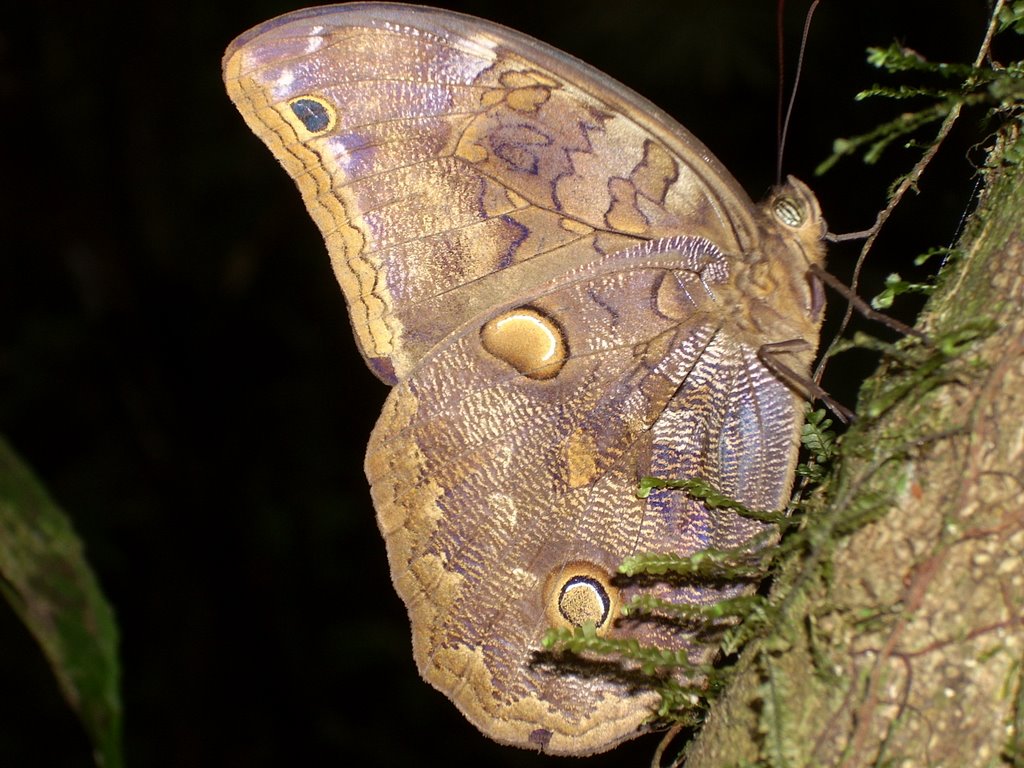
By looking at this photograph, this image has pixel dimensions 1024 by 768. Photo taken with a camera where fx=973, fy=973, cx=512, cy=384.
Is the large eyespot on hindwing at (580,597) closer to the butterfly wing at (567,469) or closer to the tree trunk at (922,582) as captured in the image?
the butterfly wing at (567,469)

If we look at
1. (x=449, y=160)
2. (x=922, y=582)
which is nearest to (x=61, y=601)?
(x=449, y=160)

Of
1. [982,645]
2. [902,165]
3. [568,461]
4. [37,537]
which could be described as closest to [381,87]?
[568,461]

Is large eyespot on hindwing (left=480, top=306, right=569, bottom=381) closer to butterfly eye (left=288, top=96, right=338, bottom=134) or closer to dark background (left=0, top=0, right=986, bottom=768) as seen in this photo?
butterfly eye (left=288, top=96, right=338, bottom=134)

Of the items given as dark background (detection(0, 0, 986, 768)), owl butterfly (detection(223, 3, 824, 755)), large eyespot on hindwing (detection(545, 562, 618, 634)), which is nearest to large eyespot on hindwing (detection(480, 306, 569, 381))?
owl butterfly (detection(223, 3, 824, 755))

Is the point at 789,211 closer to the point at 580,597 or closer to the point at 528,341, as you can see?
the point at 528,341

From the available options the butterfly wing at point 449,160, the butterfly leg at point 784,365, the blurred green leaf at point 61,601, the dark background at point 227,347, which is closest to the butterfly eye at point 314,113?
the butterfly wing at point 449,160
